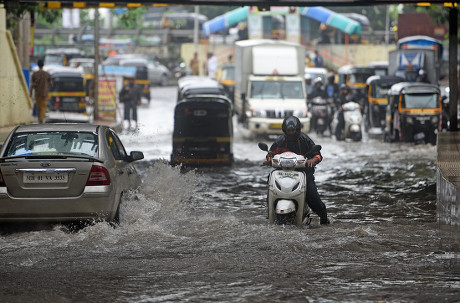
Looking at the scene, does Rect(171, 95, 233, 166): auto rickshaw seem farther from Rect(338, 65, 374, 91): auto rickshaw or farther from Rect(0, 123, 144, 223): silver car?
Rect(338, 65, 374, 91): auto rickshaw

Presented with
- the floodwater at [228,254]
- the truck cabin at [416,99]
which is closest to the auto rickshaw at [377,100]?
the truck cabin at [416,99]

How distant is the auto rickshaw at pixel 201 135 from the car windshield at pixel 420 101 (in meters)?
8.19

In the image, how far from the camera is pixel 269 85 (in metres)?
32.3

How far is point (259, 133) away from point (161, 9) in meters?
70.4

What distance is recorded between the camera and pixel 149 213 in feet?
40.7

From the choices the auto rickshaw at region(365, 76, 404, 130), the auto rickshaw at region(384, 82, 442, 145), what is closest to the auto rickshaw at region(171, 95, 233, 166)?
the auto rickshaw at region(384, 82, 442, 145)

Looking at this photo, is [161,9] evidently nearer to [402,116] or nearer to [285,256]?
[402,116]

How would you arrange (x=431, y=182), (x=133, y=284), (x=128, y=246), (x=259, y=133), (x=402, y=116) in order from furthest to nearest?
(x=259, y=133), (x=402, y=116), (x=431, y=182), (x=128, y=246), (x=133, y=284)

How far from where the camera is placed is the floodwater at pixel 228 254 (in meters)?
8.17

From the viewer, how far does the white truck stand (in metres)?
30.5

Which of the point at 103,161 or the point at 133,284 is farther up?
the point at 103,161

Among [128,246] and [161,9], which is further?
[161,9]

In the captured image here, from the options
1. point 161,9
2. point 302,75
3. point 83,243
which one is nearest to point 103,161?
point 83,243

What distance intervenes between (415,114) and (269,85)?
5780mm
